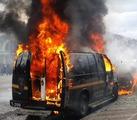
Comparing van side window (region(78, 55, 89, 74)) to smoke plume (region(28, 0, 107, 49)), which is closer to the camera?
van side window (region(78, 55, 89, 74))

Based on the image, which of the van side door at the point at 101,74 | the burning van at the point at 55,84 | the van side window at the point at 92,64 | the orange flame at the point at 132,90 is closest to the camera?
the burning van at the point at 55,84

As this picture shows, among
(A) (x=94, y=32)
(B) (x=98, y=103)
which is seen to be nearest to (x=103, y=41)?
(A) (x=94, y=32)

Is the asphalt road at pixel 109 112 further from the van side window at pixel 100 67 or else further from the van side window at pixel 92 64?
the van side window at pixel 92 64

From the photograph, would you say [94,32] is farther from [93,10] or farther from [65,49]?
[65,49]

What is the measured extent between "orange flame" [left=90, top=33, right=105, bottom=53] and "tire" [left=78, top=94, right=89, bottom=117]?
400 centimetres

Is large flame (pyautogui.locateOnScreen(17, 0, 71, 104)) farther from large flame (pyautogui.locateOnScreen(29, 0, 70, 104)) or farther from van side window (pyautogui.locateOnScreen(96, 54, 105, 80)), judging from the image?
van side window (pyautogui.locateOnScreen(96, 54, 105, 80))

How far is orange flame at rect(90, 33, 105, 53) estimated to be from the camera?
16.5 metres

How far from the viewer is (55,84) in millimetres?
11531

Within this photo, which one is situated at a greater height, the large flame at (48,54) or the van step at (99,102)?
the large flame at (48,54)

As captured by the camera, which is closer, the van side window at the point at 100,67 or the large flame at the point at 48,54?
the large flame at the point at 48,54

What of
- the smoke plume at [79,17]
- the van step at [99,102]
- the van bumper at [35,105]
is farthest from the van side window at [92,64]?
the van bumper at [35,105]

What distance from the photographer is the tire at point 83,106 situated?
12381 mm

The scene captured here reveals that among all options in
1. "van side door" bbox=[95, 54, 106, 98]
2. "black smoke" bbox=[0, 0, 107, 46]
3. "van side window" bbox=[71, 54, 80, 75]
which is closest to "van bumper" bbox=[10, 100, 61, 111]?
"van side window" bbox=[71, 54, 80, 75]

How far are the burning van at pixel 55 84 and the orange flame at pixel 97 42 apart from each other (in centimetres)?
347
